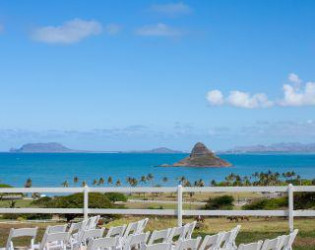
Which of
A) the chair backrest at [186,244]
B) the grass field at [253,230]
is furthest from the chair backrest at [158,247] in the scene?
the grass field at [253,230]

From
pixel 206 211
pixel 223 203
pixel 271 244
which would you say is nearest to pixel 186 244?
pixel 271 244

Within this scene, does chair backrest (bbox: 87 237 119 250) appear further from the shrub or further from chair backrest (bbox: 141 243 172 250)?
the shrub

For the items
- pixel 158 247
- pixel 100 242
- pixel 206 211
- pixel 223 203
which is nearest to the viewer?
pixel 158 247

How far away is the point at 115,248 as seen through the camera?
1112 centimetres

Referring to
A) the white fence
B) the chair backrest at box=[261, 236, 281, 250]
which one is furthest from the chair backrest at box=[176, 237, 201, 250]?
the white fence

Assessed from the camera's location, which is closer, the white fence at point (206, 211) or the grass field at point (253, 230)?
the grass field at point (253, 230)

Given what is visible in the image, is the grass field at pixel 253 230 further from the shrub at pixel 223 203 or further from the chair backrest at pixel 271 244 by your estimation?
the shrub at pixel 223 203

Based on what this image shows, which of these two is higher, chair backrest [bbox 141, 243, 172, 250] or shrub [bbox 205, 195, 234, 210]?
chair backrest [bbox 141, 243, 172, 250]

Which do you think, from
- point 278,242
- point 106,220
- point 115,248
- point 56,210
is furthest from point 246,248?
point 106,220

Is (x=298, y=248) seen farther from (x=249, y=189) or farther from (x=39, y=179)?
(x=39, y=179)

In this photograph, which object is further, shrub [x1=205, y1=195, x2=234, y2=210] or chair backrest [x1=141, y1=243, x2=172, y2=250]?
shrub [x1=205, y1=195, x2=234, y2=210]

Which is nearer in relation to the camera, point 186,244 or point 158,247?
point 158,247

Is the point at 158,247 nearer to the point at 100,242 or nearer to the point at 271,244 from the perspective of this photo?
the point at 100,242

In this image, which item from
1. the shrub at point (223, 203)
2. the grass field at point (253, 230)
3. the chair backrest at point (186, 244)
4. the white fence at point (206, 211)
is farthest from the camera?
the shrub at point (223, 203)
